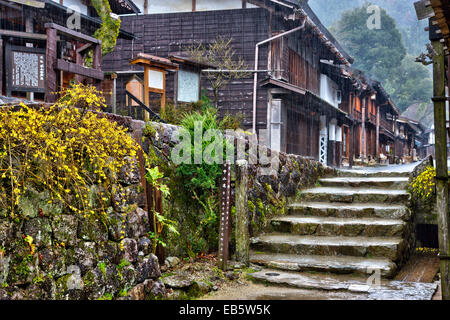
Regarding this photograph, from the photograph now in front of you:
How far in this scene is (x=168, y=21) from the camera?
17594 mm

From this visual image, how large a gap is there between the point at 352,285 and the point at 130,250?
11.6 ft

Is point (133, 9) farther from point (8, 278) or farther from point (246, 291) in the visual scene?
point (8, 278)

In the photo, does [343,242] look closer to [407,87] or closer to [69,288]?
[69,288]

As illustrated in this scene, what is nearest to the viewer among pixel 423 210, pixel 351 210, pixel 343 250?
pixel 343 250

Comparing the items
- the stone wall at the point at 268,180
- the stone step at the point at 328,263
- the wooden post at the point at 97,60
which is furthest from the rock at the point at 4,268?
the stone step at the point at 328,263

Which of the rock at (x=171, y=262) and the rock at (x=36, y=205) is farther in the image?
the rock at (x=171, y=262)

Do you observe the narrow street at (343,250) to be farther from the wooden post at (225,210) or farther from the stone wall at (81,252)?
the stone wall at (81,252)

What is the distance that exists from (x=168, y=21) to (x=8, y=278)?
15263mm

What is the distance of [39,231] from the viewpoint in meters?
4.23

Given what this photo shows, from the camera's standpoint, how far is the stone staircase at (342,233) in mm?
7738

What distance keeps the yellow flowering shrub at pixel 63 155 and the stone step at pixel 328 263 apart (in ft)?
12.2

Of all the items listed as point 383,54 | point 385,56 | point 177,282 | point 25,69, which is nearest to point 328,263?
point 177,282
